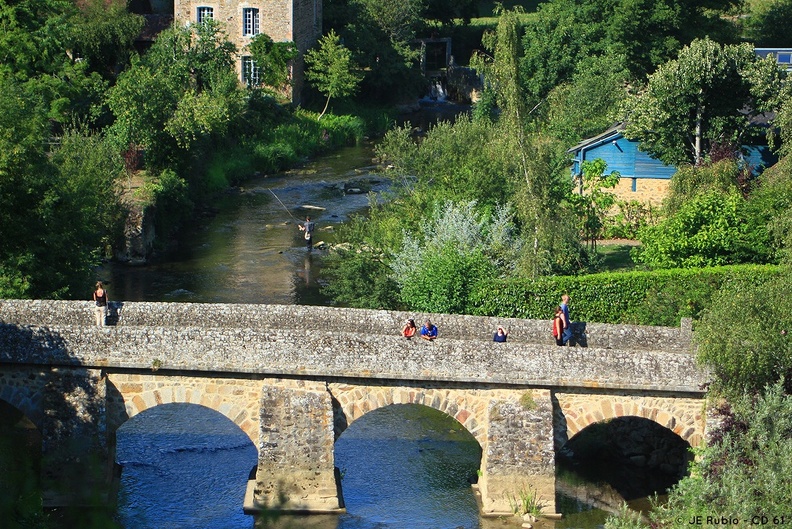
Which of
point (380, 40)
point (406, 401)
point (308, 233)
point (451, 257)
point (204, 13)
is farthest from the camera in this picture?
point (380, 40)

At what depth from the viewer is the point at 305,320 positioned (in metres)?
25.5

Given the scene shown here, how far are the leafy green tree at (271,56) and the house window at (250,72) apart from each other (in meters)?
0.33

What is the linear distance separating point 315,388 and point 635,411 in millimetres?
5672

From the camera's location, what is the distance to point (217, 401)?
23422 millimetres

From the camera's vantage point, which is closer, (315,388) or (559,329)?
(315,388)

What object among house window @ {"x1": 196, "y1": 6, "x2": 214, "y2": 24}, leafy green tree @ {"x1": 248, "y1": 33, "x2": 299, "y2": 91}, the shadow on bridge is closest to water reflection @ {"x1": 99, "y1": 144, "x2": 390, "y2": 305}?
leafy green tree @ {"x1": 248, "y1": 33, "x2": 299, "y2": 91}

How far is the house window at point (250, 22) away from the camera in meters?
55.7

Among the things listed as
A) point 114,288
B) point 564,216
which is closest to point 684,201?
point 564,216

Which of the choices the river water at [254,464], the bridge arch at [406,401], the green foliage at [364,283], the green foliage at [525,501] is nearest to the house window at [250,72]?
the river water at [254,464]

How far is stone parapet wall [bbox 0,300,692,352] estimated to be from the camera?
25.3 m

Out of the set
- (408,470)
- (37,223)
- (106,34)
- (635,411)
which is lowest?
(408,470)

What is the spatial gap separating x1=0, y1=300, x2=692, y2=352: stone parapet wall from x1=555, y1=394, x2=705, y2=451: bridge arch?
85.5 inches

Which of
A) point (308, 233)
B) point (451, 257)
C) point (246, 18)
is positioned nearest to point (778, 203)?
point (451, 257)

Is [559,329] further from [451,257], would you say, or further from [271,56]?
[271,56]
